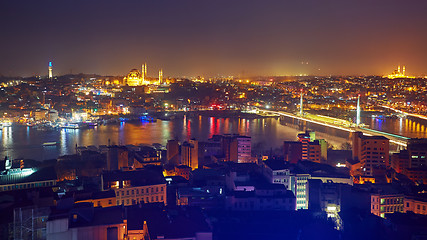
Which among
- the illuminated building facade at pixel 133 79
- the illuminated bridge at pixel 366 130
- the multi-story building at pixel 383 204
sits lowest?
the multi-story building at pixel 383 204

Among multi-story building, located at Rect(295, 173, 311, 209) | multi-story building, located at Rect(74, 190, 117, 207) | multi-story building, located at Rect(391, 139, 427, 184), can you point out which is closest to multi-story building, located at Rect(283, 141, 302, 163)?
multi-story building, located at Rect(391, 139, 427, 184)

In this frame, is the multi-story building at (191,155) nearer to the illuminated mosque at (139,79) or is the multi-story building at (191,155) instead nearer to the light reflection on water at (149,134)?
the light reflection on water at (149,134)

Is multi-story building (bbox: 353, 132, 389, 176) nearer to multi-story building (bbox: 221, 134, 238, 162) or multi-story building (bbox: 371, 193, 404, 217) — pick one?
multi-story building (bbox: 221, 134, 238, 162)

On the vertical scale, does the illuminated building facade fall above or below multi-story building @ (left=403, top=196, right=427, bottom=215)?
above

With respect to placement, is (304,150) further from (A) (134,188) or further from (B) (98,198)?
(B) (98,198)

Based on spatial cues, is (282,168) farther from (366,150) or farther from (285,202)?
(366,150)

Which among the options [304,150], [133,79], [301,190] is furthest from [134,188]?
[133,79]

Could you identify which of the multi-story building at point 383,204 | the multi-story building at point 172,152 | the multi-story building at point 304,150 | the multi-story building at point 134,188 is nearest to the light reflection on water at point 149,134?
the multi-story building at point 304,150
